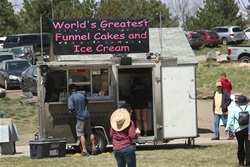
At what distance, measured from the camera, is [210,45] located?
5462 centimetres

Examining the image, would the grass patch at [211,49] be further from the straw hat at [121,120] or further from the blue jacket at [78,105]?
the straw hat at [121,120]

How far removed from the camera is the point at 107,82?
17.2 metres

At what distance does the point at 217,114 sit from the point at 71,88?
17.6 ft

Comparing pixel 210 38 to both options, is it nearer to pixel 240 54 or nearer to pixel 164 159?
pixel 240 54

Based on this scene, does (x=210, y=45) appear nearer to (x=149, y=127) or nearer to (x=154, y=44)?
(x=154, y=44)

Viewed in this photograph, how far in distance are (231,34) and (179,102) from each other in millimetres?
39556

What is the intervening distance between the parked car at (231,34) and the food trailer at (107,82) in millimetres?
38999

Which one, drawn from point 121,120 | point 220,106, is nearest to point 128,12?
point 220,106

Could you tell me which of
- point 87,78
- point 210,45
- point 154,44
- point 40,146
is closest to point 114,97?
point 87,78

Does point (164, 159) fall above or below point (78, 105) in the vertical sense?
below

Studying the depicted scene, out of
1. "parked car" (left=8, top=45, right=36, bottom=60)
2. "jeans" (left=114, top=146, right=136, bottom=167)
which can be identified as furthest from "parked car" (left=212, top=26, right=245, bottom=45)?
"jeans" (left=114, top=146, right=136, bottom=167)

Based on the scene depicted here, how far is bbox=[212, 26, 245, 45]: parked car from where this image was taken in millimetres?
56000

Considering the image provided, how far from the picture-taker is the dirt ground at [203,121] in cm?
2145

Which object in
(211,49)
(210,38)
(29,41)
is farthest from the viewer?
(210,38)
